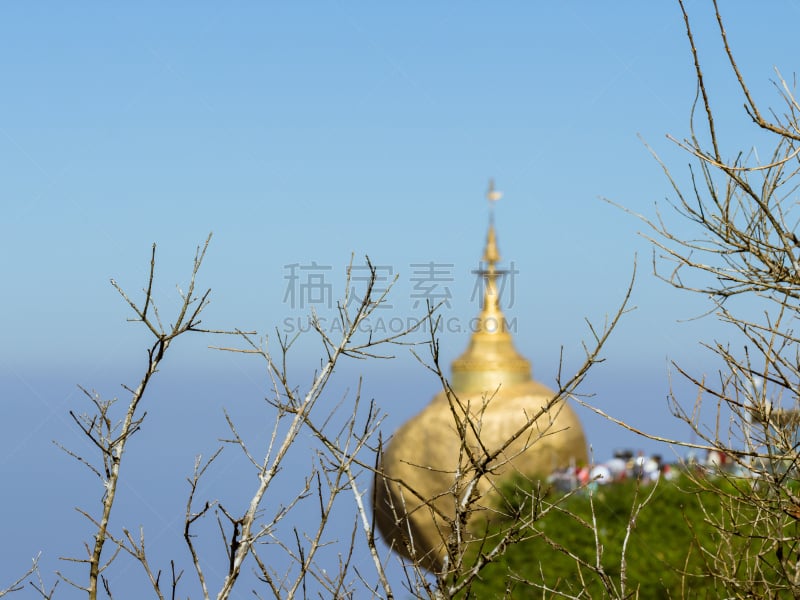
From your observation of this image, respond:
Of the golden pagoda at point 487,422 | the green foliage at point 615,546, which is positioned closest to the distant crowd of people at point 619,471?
the golden pagoda at point 487,422

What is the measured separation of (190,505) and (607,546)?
571 centimetres

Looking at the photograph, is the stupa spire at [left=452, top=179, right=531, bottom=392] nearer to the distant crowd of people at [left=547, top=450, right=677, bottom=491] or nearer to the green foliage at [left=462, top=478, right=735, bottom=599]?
the distant crowd of people at [left=547, top=450, right=677, bottom=491]

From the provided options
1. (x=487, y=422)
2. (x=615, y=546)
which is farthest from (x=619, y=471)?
(x=615, y=546)

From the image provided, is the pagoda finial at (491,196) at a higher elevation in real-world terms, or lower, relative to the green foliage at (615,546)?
higher

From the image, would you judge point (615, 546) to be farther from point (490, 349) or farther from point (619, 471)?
point (490, 349)

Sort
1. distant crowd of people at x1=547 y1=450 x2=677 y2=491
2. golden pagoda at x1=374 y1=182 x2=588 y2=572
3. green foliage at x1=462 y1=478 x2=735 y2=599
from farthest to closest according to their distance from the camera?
golden pagoda at x1=374 y1=182 x2=588 y2=572 < distant crowd of people at x1=547 y1=450 x2=677 y2=491 < green foliage at x1=462 y1=478 x2=735 y2=599

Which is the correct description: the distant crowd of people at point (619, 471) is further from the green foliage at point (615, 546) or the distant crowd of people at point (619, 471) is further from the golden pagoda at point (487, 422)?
the green foliage at point (615, 546)

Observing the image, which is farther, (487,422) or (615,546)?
(487,422)

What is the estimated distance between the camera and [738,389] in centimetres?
387

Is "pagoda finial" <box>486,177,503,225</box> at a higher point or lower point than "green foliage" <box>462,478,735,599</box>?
higher

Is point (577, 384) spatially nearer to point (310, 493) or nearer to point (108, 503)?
point (310, 493)

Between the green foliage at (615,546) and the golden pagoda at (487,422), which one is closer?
the green foliage at (615,546)

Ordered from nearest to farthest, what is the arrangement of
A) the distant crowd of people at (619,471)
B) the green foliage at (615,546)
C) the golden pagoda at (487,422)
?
the green foliage at (615,546) < the distant crowd of people at (619,471) < the golden pagoda at (487,422)

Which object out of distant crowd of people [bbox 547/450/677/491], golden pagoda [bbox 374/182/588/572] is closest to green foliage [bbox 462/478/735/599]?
distant crowd of people [bbox 547/450/677/491]
